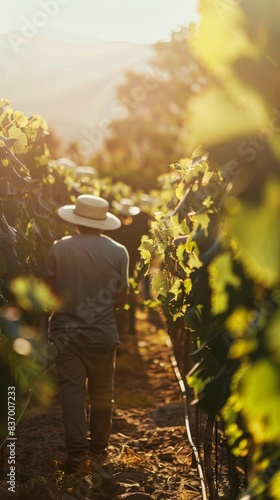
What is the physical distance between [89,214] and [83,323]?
84 centimetres

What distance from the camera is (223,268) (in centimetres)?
255

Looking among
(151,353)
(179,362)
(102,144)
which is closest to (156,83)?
(102,144)

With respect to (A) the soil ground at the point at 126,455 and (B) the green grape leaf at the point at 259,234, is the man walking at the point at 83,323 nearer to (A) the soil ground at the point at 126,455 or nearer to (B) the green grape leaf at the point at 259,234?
(A) the soil ground at the point at 126,455

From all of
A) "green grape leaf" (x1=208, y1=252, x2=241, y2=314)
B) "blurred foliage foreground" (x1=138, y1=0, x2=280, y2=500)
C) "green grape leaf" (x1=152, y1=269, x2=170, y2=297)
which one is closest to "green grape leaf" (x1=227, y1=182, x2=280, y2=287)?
"blurred foliage foreground" (x1=138, y1=0, x2=280, y2=500)

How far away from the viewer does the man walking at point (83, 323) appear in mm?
5980

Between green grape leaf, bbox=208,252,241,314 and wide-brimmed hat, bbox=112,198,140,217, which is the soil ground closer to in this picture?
wide-brimmed hat, bbox=112,198,140,217

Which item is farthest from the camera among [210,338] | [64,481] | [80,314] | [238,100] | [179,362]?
[179,362]

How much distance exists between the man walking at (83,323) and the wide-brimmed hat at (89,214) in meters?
0.15

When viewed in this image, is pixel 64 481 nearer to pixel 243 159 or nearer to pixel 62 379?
pixel 62 379

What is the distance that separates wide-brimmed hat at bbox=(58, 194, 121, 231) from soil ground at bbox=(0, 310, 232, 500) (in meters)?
1.61

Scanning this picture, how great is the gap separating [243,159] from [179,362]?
17.8 feet

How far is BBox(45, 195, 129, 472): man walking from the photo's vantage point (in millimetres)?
5980

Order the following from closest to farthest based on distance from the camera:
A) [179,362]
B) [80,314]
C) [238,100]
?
[238,100]
[80,314]
[179,362]

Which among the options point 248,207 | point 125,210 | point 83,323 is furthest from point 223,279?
point 125,210
